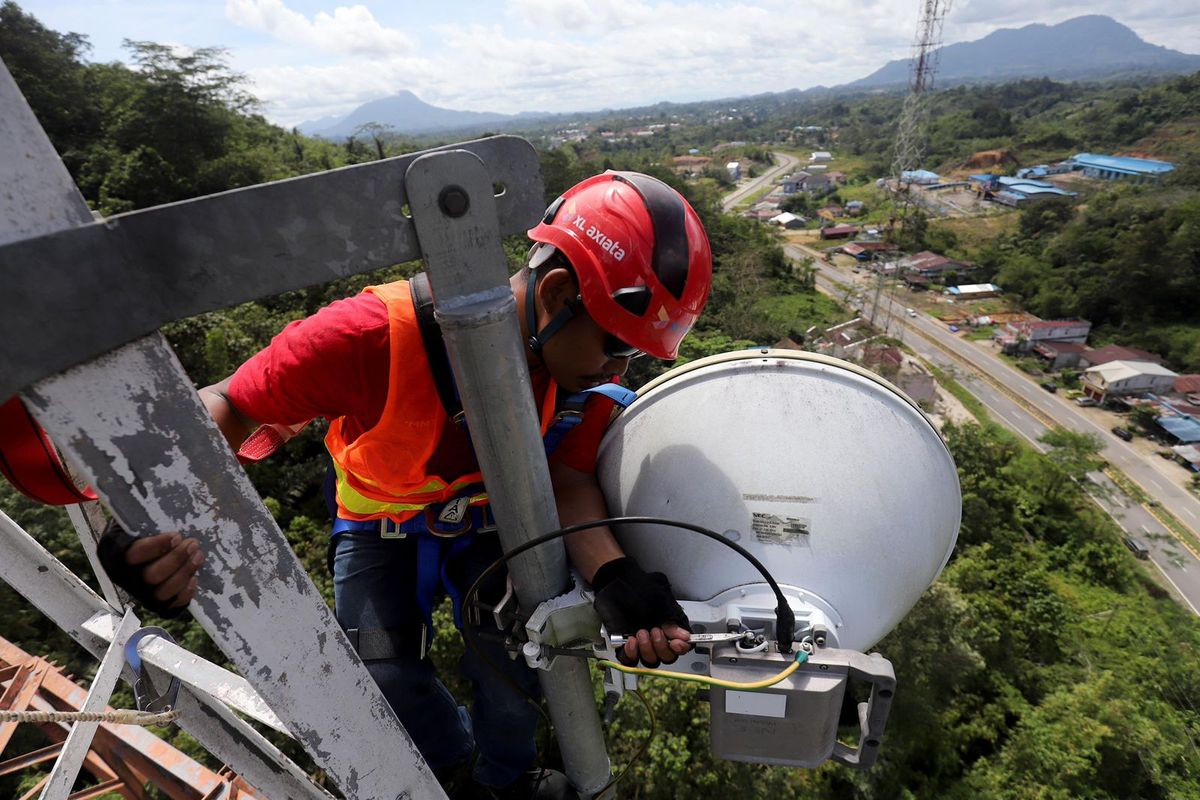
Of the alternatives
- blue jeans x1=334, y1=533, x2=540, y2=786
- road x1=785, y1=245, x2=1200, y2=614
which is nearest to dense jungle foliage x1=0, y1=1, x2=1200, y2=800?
Answer: road x1=785, y1=245, x2=1200, y2=614

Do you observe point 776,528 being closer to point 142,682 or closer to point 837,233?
point 142,682

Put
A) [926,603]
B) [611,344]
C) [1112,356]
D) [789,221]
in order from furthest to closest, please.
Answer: [789,221]
[1112,356]
[926,603]
[611,344]

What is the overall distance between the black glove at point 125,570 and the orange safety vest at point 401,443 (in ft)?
2.32

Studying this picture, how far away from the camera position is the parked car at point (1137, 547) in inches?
714

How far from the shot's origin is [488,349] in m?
1.16

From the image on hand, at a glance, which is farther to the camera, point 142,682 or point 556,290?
point 142,682

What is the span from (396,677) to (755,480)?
56.1 inches

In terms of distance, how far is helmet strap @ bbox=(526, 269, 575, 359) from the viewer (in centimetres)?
162

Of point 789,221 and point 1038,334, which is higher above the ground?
point 789,221

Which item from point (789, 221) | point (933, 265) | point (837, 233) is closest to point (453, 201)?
point (933, 265)

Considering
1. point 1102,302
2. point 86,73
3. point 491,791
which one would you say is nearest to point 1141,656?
point 491,791

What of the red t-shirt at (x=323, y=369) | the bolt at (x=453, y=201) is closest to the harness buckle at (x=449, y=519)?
the red t-shirt at (x=323, y=369)

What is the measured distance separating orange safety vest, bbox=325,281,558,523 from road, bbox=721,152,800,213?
191 ft

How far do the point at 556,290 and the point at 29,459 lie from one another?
1171 mm
